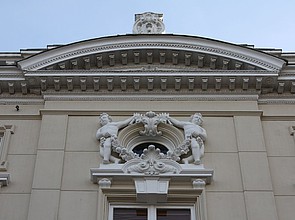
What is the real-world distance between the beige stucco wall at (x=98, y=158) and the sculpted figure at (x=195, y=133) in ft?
0.76

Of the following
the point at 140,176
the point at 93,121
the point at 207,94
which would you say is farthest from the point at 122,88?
the point at 140,176

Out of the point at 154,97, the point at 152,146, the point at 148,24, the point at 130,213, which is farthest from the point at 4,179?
the point at 148,24

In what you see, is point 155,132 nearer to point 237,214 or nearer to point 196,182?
point 196,182

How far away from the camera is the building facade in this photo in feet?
41.9

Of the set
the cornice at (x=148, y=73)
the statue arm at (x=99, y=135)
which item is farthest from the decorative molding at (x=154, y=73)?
the statue arm at (x=99, y=135)

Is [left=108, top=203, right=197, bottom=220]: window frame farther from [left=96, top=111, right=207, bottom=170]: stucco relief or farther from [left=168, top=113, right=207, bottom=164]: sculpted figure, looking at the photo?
[left=168, top=113, right=207, bottom=164]: sculpted figure

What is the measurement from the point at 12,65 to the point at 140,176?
205 inches

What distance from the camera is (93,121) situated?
1466cm

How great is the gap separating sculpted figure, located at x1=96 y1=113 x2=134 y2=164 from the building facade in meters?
0.03

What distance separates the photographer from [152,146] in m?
13.7

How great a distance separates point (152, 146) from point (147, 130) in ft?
2.08

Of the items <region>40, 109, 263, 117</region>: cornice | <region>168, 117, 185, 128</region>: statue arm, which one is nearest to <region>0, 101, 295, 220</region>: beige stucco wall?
<region>40, 109, 263, 117</region>: cornice

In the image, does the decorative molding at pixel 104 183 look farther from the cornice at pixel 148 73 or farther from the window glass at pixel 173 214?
the cornice at pixel 148 73

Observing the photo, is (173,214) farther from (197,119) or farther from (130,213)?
(197,119)
